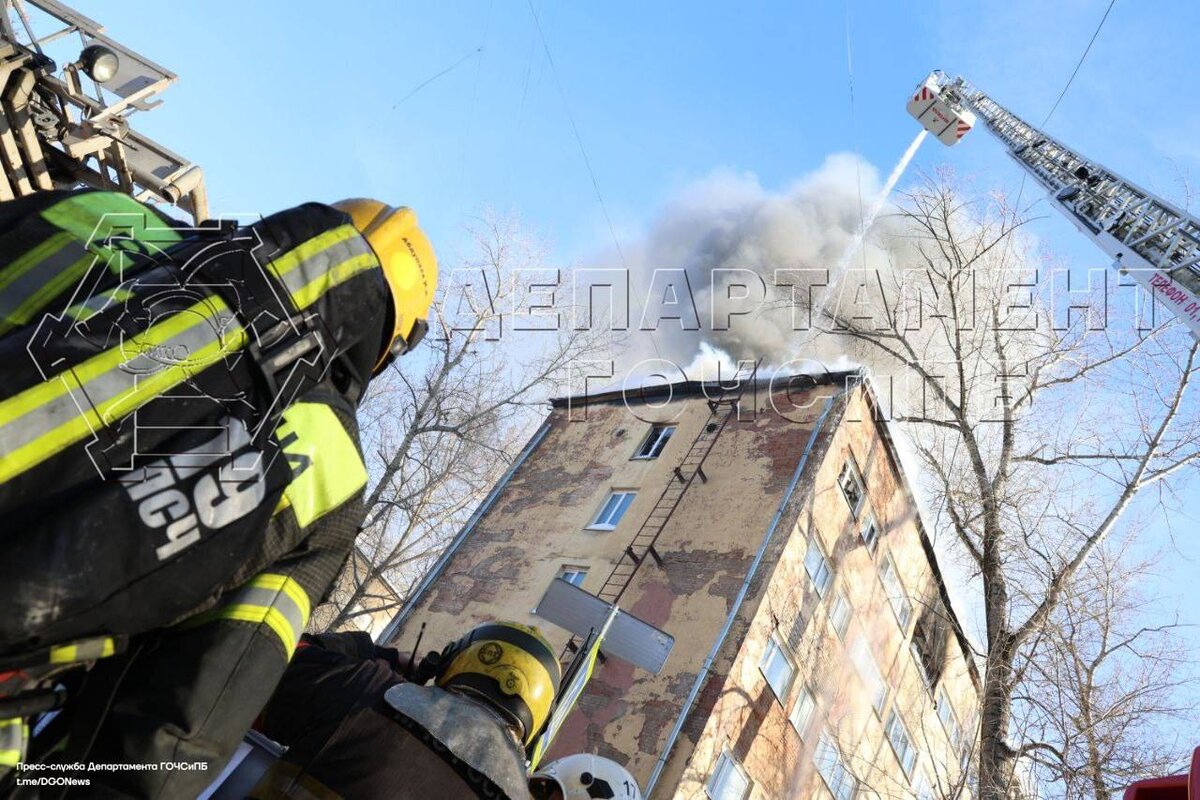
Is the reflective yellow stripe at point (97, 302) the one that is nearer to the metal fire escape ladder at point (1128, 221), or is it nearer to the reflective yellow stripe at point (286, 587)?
the reflective yellow stripe at point (286, 587)

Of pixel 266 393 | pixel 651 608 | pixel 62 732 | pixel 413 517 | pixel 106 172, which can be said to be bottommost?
pixel 62 732

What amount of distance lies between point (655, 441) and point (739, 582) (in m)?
4.48

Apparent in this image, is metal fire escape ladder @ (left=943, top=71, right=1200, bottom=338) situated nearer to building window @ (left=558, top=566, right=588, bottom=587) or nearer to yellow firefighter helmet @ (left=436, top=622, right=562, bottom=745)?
yellow firefighter helmet @ (left=436, top=622, right=562, bottom=745)

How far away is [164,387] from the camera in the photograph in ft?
7.46

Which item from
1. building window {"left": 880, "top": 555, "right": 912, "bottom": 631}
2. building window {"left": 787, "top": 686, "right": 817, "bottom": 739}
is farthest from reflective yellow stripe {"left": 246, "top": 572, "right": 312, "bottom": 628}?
building window {"left": 880, "top": 555, "right": 912, "bottom": 631}

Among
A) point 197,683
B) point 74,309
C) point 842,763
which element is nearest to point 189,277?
point 74,309

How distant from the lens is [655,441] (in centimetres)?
1700

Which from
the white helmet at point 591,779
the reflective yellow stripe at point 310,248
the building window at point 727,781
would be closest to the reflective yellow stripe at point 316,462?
the reflective yellow stripe at point 310,248

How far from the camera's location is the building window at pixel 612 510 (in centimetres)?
1553

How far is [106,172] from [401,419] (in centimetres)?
1389

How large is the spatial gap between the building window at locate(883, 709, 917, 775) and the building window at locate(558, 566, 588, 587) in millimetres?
6606

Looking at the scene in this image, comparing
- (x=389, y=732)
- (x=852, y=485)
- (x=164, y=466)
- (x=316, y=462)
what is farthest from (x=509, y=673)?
(x=852, y=485)

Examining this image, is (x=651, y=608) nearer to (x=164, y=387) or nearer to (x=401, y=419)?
(x=401, y=419)

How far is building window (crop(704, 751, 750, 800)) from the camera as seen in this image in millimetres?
11727
